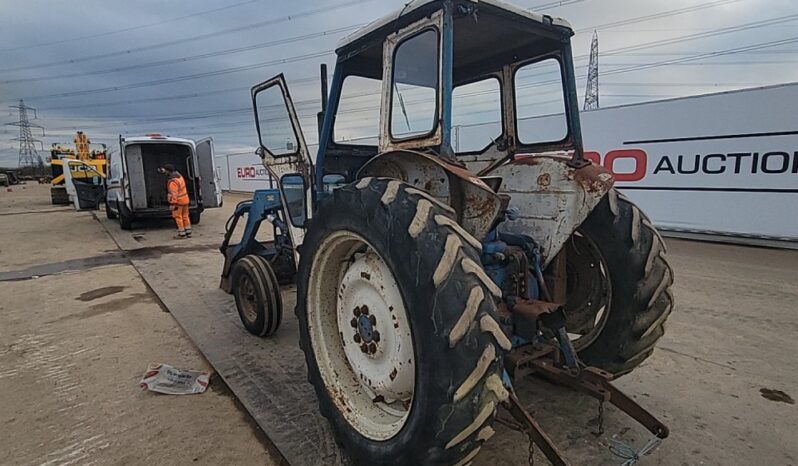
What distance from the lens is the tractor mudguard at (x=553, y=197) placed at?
2.30 metres

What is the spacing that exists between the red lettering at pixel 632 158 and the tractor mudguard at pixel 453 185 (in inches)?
300

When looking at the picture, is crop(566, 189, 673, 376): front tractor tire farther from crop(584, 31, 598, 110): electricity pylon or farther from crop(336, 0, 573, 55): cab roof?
crop(584, 31, 598, 110): electricity pylon

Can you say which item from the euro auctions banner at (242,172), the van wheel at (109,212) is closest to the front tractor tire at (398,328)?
the van wheel at (109,212)

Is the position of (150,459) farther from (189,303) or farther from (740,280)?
(740,280)

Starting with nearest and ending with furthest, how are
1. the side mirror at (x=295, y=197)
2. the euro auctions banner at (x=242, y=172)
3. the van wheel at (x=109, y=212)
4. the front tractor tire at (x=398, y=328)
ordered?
the front tractor tire at (x=398, y=328) < the side mirror at (x=295, y=197) < the van wheel at (x=109, y=212) < the euro auctions banner at (x=242, y=172)

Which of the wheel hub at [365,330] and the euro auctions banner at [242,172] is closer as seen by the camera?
the wheel hub at [365,330]

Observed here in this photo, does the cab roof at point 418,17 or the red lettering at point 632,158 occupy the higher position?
the cab roof at point 418,17

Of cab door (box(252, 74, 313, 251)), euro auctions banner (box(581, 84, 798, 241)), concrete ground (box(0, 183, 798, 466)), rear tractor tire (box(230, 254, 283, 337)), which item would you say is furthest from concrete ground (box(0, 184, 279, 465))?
euro auctions banner (box(581, 84, 798, 241))

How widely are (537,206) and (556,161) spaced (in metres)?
0.28

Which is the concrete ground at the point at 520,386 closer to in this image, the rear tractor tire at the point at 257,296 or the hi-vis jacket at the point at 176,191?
the rear tractor tire at the point at 257,296

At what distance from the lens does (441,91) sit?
206 cm

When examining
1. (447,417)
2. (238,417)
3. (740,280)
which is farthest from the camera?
(740,280)

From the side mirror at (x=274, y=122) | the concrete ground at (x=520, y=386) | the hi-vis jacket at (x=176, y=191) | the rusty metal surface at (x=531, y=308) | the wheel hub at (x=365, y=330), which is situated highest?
the side mirror at (x=274, y=122)

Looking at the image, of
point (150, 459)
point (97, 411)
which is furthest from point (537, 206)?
point (97, 411)
